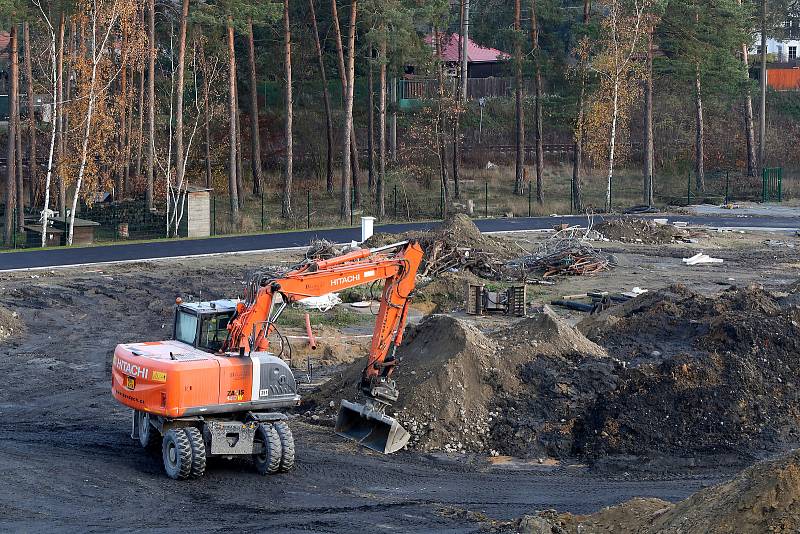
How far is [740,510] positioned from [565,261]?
25665 mm

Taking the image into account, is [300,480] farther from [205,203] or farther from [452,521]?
[205,203]

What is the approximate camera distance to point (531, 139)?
7469cm

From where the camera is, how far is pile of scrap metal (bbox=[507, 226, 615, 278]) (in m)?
36.6

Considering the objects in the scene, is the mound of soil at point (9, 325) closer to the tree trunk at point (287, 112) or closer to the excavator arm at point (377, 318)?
the excavator arm at point (377, 318)

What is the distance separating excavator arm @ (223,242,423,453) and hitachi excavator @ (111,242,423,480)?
2 cm

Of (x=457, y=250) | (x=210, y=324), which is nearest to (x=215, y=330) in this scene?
(x=210, y=324)

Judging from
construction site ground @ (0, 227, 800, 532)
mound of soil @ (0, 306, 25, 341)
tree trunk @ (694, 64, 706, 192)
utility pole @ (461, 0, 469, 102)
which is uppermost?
utility pole @ (461, 0, 469, 102)

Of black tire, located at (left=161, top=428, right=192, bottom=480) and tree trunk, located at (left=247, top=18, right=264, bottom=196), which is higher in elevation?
tree trunk, located at (left=247, top=18, right=264, bottom=196)

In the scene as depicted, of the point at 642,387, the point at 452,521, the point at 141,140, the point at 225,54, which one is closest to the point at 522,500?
the point at 452,521

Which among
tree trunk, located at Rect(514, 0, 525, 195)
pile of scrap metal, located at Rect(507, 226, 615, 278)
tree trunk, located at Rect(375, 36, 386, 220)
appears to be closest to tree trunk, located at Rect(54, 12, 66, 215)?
tree trunk, located at Rect(375, 36, 386, 220)

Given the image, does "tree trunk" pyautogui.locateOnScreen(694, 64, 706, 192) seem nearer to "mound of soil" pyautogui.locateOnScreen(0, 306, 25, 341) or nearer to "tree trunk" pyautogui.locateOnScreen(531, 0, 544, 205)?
"tree trunk" pyautogui.locateOnScreen(531, 0, 544, 205)

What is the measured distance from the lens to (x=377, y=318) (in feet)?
59.7

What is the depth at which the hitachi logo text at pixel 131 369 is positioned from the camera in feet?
53.1

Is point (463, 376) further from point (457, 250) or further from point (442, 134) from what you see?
point (442, 134)
